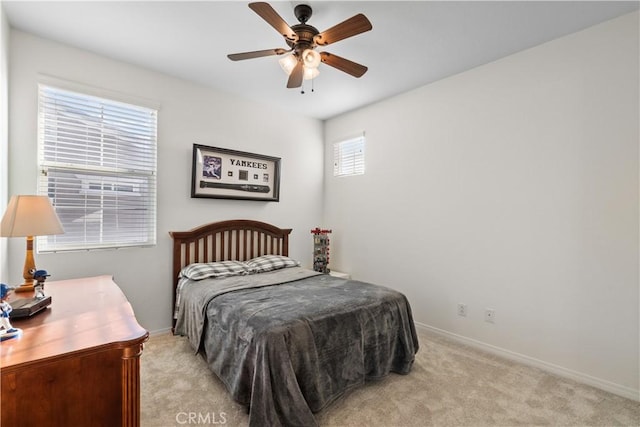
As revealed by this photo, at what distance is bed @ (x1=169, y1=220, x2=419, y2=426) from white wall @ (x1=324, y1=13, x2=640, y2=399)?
0.94 meters

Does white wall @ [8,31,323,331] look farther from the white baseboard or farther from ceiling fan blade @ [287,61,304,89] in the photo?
the white baseboard

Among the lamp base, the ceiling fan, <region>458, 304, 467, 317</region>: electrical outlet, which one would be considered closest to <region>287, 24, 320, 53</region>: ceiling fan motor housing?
the ceiling fan

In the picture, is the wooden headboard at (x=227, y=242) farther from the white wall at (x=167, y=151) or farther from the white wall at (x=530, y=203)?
the white wall at (x=530, y=203)

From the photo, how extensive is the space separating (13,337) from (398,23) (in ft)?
9.26

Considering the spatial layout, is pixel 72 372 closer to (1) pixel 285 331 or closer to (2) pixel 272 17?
(1) pixel 285 331

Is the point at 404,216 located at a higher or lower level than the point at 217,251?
higher

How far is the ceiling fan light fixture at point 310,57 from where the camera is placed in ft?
6.67

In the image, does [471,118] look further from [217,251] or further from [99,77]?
[99,77]

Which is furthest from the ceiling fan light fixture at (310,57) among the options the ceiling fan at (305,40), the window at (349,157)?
the window at (349,157)

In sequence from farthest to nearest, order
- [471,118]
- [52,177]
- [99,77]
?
[471,118]
[99,77]
[52,177]

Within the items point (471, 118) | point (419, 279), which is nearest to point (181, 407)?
point (419, 279)

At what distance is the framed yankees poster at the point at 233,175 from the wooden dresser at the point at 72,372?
2.11 m

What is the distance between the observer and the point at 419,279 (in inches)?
130

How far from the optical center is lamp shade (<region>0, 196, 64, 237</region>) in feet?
5.29
